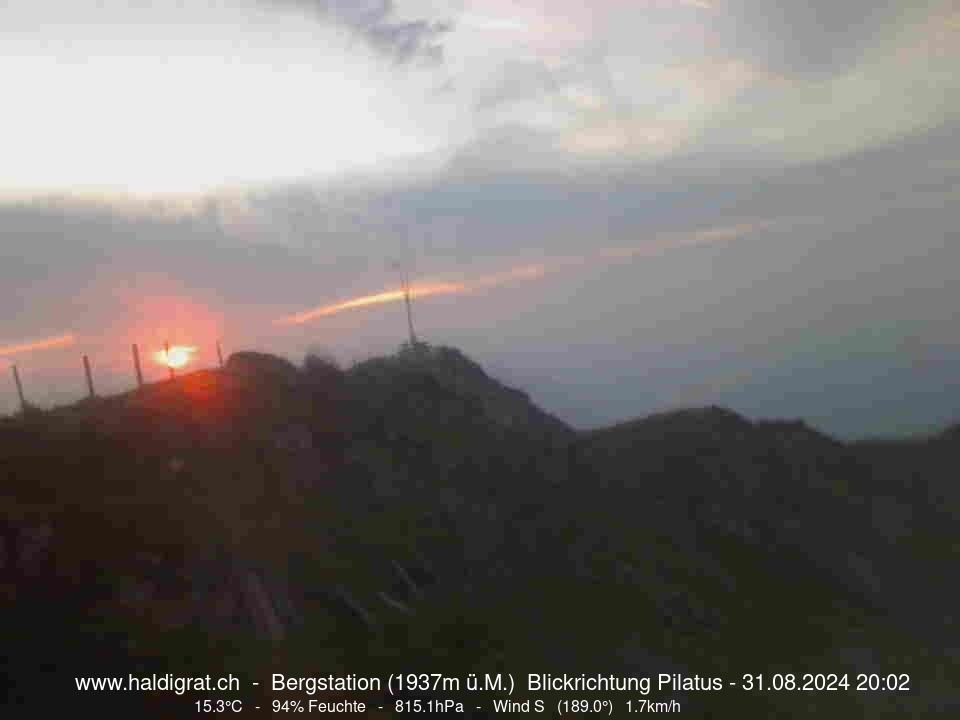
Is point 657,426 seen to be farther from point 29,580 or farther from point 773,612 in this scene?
point 29,580

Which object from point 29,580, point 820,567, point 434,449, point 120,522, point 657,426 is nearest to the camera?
point 29,580

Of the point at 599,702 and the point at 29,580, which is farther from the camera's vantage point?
the point at 599,702

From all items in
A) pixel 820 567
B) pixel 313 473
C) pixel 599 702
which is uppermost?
pixel 313 473

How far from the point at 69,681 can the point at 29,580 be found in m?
2.86

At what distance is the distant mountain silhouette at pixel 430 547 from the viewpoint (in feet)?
68.4

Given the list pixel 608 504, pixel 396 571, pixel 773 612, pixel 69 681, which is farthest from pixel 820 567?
pixel 69 681

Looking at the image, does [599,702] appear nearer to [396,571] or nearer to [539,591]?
[396,571]

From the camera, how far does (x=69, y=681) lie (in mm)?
18203

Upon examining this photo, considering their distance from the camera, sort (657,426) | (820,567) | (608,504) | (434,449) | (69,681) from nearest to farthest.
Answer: (69,681) < (434,449) < (608,504) < (820,567) < (657,426)

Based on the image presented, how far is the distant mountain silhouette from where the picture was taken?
A: 68.4 feet

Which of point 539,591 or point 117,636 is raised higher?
point 117,636

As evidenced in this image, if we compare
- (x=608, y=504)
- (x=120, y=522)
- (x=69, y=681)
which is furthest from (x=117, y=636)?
(x=608, y=504)

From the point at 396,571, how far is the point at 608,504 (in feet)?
42.9

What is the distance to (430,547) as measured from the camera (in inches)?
1134
